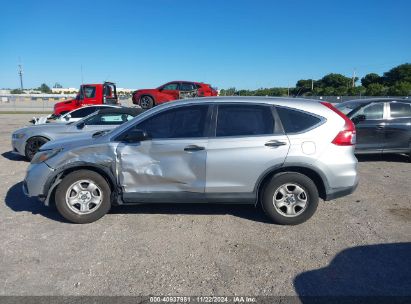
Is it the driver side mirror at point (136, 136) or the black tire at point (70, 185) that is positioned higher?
the driver side mirror at point (136, 136)

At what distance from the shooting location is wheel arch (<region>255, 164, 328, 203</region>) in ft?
14.7

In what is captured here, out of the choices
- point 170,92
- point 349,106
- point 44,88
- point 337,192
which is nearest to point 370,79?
point 170,92

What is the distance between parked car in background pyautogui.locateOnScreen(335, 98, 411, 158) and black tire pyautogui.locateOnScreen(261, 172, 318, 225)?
4.53 meters

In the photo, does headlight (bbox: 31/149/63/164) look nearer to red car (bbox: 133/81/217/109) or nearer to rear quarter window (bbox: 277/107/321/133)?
rear quarter window (bbox: 277/107/321/133)

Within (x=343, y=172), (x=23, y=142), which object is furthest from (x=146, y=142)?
(x=23, y=142)

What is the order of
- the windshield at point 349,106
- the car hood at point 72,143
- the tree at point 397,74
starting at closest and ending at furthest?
1. the car hood at point 72,143
2. the windshield at point 349,106
3. the tree at point 397,74

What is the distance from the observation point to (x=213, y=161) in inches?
176

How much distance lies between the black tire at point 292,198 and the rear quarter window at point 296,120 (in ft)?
1.93

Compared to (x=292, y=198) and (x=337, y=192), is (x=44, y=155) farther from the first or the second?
(x=337, y=192)

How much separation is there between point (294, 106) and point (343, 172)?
1.07 m

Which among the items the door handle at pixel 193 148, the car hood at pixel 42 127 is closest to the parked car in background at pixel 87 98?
the car hood at pixel 42 127

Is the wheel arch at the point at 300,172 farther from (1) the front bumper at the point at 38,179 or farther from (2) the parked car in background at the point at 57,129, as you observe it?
(2) the parked car in background at the point at 57,129

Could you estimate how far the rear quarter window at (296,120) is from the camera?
4508 millimetres

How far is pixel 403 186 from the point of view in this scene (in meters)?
6.50
